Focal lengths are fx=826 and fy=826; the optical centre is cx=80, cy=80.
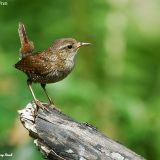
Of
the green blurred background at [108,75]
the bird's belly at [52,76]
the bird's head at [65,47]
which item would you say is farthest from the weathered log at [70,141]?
the green blurred background at [108,75]

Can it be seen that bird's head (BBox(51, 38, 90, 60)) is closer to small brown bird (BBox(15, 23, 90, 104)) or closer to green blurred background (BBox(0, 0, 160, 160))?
small brown bird (BBox(15, 23, 90, 104))

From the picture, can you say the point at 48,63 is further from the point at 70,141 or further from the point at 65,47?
the point at 70,141

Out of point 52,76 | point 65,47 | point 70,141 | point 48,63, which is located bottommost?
point 70,141

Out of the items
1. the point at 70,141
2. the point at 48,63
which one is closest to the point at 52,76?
the point at 48,63

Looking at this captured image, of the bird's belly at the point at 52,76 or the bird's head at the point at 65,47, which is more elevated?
the bird's head at the point at 65,47

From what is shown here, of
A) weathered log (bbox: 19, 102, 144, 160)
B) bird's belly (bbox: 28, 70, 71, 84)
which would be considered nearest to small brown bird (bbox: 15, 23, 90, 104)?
bird's belly (bbox: 28, 70, 71, 84)

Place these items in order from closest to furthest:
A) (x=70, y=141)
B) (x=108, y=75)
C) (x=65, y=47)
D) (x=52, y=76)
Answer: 1. (x=70, y=141)
2. (x=52, y=76)
3. (x=65, y=47)
4. (x=108, y=75)

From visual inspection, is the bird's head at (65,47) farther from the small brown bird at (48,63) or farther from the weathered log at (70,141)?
the weathered log at (70,141)

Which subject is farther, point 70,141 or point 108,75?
point 108,75

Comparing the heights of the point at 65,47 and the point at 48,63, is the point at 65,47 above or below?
above
